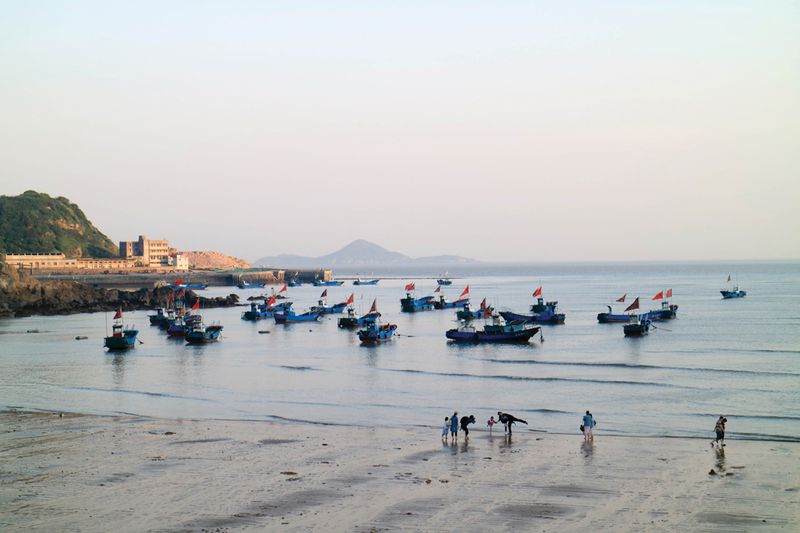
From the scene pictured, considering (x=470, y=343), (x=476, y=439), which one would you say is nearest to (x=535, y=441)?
(x=476, y=439)

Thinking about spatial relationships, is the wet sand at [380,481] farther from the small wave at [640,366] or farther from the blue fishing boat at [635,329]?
the blue fishing boat at [635,329]

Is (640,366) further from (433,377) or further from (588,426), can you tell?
(588,426)

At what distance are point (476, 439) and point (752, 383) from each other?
21.1m

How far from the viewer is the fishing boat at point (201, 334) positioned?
74625 mm

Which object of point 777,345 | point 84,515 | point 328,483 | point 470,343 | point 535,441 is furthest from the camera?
point 470,343

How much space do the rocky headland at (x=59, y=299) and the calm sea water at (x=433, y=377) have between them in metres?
24.4

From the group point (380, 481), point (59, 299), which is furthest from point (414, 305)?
point (380, 481)

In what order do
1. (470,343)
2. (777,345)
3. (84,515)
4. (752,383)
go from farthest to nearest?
(470,343) → (777,345) → (752,383) → (84,515)

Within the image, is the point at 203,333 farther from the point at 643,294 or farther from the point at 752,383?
the point at 643,294

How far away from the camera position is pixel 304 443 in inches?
1255

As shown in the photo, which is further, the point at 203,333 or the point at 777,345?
the point at 203,333

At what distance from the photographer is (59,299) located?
11688cm

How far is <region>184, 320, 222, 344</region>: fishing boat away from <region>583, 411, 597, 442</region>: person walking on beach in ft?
162

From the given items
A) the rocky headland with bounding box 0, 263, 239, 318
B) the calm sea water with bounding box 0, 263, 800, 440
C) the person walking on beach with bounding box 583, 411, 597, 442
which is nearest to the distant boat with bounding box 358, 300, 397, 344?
the calm sea water with bounding box 0, 263, 800, 440
